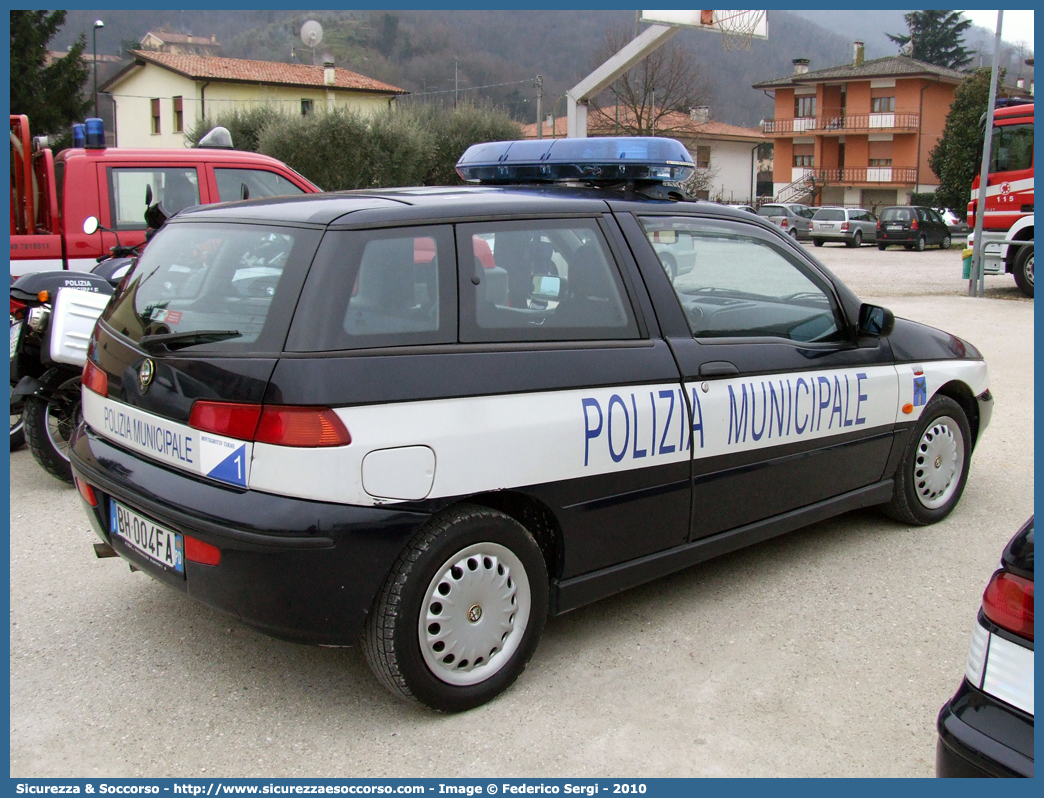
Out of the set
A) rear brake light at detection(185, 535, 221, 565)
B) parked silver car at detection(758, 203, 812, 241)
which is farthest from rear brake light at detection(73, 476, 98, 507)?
parked silver car at detection(758, 203, 812, 241)

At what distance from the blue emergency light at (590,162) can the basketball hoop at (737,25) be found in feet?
30.3

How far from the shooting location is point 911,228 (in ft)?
113

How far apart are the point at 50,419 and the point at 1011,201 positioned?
53.7ft

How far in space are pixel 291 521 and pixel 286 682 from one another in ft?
2.89

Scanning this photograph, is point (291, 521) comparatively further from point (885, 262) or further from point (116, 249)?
point (885, 262)

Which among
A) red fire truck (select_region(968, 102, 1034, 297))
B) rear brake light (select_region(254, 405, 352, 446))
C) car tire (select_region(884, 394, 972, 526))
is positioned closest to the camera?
rear brake light (select_region(254, 405, 352, 446))

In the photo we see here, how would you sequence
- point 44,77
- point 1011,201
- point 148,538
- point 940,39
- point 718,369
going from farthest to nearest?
Result: point 940,39 → point 44,77 → point 1011,201 → point 718,369 → point 148,538

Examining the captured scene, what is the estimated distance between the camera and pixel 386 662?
292 centimetres

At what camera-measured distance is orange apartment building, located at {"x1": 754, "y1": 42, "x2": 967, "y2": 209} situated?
192ft

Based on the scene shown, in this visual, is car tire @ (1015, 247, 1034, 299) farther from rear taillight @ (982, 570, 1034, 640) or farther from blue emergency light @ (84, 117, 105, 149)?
rear taillight @ (982, 570, 1034, 640)

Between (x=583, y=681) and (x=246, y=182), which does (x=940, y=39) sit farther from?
(x=583, y=681)

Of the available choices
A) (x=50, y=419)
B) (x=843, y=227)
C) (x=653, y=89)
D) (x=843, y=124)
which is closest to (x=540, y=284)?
(x=50, y=419)

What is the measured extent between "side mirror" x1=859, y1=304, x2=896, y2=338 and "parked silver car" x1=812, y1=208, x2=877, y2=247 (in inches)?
1341
